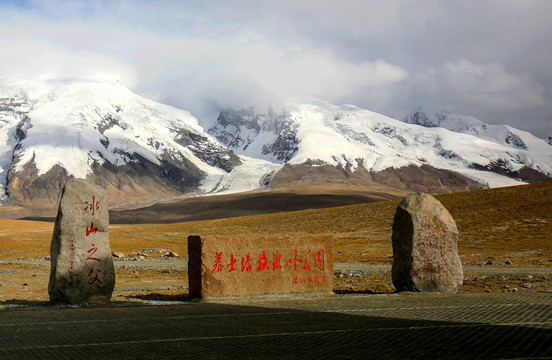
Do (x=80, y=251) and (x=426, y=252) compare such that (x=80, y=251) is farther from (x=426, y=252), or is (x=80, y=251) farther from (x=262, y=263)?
(x=426, y=252)

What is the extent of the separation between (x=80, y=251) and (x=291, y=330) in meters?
7.79

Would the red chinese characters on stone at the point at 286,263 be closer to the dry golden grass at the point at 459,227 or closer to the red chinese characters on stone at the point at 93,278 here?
the red chinese characters on stone at the point at 93,278

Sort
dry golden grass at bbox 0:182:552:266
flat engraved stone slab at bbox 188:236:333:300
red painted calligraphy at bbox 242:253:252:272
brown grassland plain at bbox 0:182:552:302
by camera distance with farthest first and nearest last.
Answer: dry golden grass at bbox 0:182:552:266 → brown grassland plain at bbox 0:182:552:302 → red painted calligraphy at bbox 242:253:252:272 → flat engraved stone slab at bbox 188:236:333:300

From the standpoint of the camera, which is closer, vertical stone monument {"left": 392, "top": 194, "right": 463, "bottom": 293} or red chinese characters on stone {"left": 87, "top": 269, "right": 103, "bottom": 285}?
red chinese characters on stone {"left": 87, "top": 269, "right": 103, "bottom": 285}

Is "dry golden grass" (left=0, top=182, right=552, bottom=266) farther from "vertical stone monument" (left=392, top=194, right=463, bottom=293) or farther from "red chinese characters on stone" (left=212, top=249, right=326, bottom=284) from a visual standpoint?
"vertical stone monument" (left=392, top=194, right=463, bottom=293)

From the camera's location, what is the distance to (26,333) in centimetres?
1198

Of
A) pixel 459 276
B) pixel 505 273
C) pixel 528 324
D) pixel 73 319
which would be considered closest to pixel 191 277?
pixel 73 319

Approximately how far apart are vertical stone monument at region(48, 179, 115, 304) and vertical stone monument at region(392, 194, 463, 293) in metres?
9.60

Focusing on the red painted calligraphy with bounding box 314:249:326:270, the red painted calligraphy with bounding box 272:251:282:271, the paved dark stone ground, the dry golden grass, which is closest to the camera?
the paved dark stone ground

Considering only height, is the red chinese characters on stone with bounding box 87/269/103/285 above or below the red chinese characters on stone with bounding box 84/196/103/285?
below

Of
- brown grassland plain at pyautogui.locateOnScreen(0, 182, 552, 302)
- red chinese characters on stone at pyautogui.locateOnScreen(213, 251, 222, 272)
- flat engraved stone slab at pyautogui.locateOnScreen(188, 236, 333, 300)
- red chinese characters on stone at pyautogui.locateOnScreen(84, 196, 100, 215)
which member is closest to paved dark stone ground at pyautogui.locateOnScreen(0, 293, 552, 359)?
flat engraved stone slab at pyautogui.locateOnScreen(188, 236, 333, 300)

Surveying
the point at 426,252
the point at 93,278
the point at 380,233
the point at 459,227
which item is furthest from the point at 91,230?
the point at 380,233

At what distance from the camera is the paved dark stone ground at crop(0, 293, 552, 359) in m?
10.0

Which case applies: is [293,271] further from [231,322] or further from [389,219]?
[389,219]
